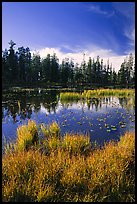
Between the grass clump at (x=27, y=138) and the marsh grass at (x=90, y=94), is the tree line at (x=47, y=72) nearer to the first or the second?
the marsh grass at (x=90, y=94)

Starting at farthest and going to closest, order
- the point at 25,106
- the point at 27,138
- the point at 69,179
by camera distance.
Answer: the point at 25,106
the point at 27,138
the point at 69,179

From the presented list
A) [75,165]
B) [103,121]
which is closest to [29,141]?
[75,165]

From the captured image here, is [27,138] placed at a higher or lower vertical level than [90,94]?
lower

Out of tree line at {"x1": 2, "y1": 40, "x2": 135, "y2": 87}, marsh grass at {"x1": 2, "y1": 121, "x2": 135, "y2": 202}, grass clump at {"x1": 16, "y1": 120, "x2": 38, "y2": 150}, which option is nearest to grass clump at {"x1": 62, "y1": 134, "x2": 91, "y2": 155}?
grass clump at {"x1": 16, "y1": 120, "x2": 38, "y2": 150}

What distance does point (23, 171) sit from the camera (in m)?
4.85

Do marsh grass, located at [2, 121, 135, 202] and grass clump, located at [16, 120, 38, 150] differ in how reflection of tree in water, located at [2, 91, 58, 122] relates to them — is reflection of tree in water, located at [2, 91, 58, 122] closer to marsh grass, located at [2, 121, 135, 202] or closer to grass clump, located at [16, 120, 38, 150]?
grass clump, located at [16, 120, 38, 150]

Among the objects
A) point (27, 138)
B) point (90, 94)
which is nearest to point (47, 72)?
point (90, 94)

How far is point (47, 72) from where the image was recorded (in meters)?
62.5

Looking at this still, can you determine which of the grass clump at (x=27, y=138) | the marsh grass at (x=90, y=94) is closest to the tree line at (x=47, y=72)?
the marsh grass at (x=90, y=94)

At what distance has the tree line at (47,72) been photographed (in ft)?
169

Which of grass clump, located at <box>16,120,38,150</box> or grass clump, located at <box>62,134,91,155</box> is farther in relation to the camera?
grass clump, located at <box>16,120,38,150</box>

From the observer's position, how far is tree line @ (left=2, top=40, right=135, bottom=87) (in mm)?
51656

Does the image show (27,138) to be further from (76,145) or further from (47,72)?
(47,72)

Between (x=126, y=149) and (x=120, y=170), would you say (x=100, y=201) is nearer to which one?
(x=120, y=170)
